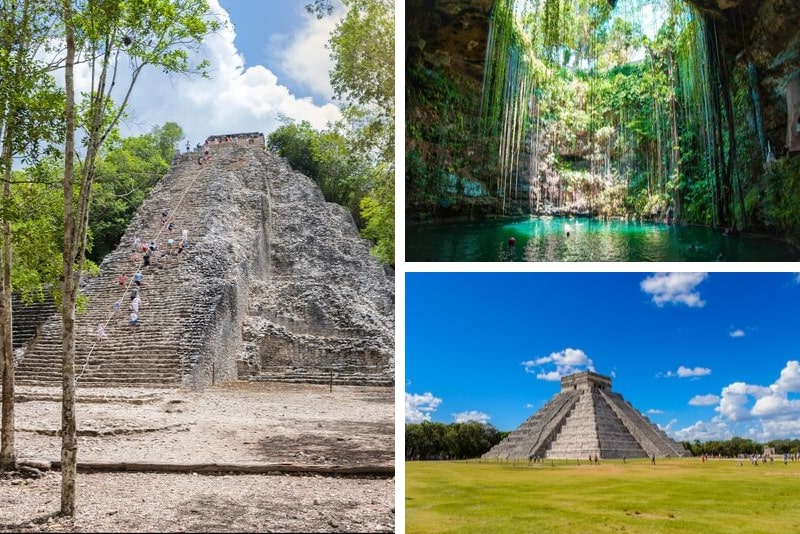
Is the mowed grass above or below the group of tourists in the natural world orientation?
below

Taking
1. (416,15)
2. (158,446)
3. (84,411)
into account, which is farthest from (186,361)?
(416,15)

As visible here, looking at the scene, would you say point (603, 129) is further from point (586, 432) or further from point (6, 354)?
point (6, 354)

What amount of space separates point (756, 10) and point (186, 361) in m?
9.11

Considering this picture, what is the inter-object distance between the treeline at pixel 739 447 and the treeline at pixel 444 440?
5.37ft

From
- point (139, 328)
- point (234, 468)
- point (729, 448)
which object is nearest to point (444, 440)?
point (234, 468)

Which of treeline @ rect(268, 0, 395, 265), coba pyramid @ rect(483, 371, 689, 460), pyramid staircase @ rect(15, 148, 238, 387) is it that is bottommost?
coba pyramid @ rect(483, 371, 689, 460)

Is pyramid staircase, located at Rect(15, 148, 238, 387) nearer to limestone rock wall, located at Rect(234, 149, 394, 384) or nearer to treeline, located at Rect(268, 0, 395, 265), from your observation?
limestone rock wall, located at Rect(234, 149, 394, 384)

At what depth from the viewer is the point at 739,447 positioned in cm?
505

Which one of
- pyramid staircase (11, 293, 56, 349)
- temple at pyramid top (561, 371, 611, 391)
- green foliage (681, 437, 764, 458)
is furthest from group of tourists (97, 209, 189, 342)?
green foliage (681, 437, 764, 458)

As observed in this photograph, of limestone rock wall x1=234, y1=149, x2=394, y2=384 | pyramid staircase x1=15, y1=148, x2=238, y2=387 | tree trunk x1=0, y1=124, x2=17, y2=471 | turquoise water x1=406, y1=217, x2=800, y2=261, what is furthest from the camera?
limestone rock wall x1=234, y1=149, x2=394, y2=384

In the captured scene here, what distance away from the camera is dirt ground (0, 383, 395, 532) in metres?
3.57

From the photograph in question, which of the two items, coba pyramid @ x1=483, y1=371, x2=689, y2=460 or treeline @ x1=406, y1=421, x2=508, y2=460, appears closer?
treeline @ x1=406, y1=421, x2=508, y2=460

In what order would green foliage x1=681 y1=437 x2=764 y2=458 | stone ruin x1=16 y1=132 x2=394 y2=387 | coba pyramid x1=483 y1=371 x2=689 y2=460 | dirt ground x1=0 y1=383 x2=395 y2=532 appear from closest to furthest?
dirt ground x1=0 y1=383 x2=395 y2=532
green foliage x1=681 y1=437 x2=764 y2=458
coba pyramid x1=483 y1=371 x2=689 y2=460
stone ruin x1=16 y1=132 x2=394 y2=387

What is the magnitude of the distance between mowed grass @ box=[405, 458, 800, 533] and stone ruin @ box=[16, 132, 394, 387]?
732 centimetres
